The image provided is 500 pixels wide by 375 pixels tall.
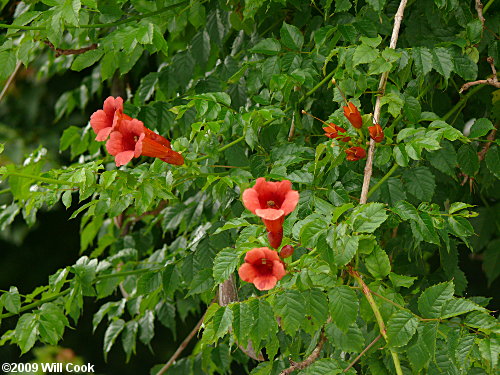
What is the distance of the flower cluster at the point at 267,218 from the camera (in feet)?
4.51

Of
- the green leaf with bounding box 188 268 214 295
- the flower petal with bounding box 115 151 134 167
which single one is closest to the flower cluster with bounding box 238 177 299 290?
the flower petal with bounding box 115 151 134 167

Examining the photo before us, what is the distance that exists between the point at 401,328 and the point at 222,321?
37 centimetres

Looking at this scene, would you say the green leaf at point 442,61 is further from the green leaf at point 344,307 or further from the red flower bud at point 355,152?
the green leaf at point 344,307

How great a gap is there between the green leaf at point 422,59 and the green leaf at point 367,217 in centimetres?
59

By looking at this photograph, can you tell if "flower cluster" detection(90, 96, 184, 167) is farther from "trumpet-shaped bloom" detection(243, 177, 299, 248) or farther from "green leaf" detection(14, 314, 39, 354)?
"green leaf" detection(14, 314, 39, 354)

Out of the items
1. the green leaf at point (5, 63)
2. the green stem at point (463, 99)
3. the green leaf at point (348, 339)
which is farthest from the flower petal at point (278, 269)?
the green leaf at point (5, 63)

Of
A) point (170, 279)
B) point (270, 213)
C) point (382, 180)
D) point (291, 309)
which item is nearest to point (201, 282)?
point (170, 279)

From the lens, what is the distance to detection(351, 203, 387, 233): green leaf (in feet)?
4.65

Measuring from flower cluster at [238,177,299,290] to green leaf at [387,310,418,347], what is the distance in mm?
260

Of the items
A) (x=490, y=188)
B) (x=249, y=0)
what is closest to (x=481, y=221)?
(x=490, y=188)

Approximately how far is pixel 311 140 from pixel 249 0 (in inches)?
22.9

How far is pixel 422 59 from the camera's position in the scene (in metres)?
1.90

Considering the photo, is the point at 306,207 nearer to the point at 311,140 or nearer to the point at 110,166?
the point at 311,140

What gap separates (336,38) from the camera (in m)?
2.08
